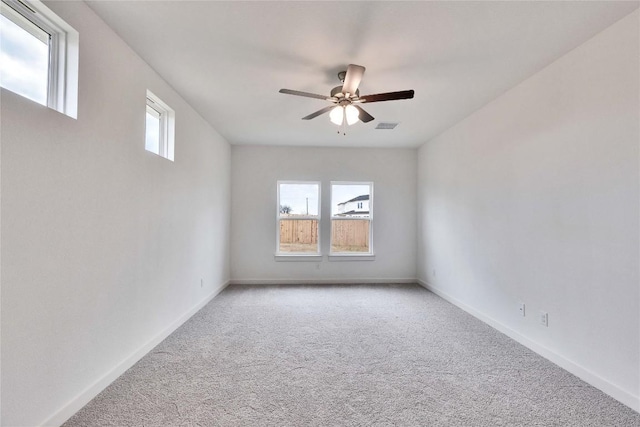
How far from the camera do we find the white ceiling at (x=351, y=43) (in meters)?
1.99

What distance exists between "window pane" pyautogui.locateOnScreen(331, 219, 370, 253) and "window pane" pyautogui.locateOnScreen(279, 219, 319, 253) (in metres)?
0.36

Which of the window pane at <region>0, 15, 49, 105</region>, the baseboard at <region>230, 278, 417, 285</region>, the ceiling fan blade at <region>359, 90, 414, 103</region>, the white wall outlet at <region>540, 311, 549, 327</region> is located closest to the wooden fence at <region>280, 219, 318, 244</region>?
the baseboard at <region>230, 278, 417, 285</region>

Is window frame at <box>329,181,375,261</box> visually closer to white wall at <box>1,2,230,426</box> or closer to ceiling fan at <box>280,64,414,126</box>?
ceiling fan at <box>280,64,414,126</box>

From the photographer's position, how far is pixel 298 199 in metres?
5.86

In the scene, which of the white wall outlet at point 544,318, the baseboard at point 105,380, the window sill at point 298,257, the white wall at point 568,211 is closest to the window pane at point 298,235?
the window sill at point 298,257

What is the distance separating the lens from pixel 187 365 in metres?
2.51

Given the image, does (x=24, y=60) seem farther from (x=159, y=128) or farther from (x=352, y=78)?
(x=352, y=78)

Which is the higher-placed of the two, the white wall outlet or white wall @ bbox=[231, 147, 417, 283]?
white wall @ bbox=[231, 147, 417, 283]

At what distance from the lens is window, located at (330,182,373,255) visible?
231 inches

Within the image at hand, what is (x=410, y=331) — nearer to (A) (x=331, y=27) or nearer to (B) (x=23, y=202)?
(A) (x=331, y=27)

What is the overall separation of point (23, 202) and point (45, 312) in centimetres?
60

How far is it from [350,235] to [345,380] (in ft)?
12.2

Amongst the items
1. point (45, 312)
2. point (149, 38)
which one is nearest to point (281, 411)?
point (45, 312)

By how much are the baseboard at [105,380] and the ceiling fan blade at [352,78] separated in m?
2.76
